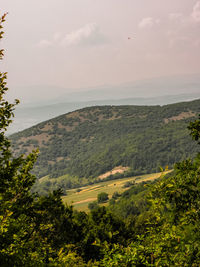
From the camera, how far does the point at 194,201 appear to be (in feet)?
29.9

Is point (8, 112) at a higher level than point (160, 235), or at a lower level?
higher

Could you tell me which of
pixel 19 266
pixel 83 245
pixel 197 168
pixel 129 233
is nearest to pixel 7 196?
pixel 19 266

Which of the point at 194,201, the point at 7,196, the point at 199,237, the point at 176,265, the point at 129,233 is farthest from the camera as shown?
the point at 129,233

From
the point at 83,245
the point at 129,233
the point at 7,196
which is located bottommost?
the point at 129,233

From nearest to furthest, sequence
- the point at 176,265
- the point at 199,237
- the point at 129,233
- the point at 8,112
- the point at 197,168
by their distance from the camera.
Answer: the point at 176,265 < the point at 199,237 < the point at 197,168 < the point at 8,112 < the point at 129,233

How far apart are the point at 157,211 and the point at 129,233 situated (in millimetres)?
41615

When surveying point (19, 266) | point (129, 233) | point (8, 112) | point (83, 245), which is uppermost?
point (8, 112)

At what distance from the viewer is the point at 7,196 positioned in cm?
1046

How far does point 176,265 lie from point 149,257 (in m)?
0.75

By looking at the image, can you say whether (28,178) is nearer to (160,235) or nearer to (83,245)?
(160,235)

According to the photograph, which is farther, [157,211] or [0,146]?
[0,146]

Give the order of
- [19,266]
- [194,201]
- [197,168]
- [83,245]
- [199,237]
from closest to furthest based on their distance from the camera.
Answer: [199,237], [19,266], [194,201], [197,168], [83,245]

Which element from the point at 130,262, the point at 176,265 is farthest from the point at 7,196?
the point at 176,265

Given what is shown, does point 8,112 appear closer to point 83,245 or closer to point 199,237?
point 199,237
